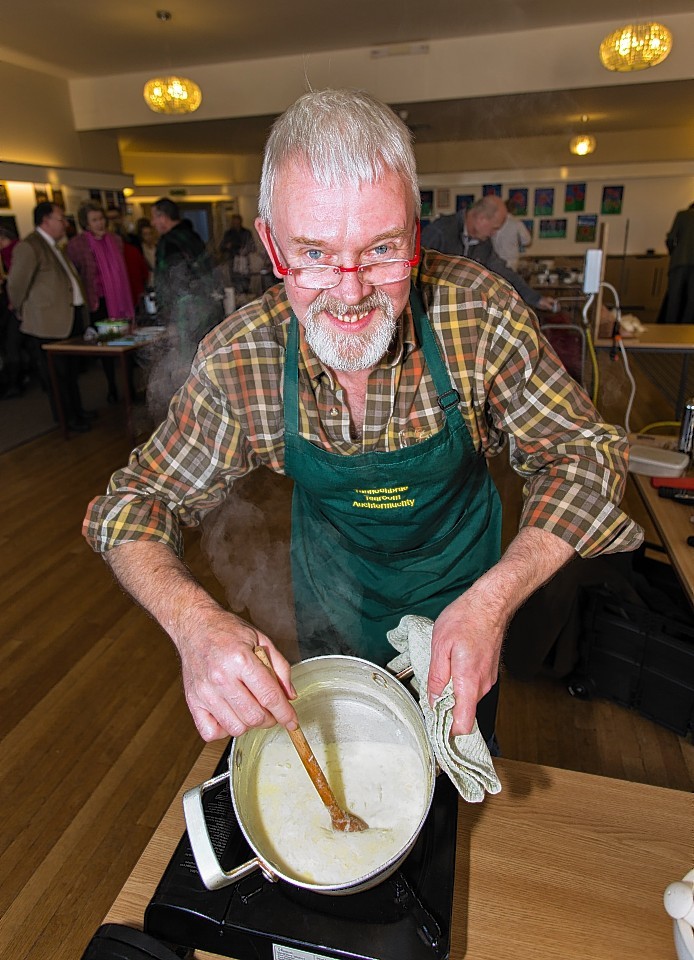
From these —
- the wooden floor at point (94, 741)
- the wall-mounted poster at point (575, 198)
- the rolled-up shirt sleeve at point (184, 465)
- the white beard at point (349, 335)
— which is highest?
the wall-mounted poster at point (575, 198)

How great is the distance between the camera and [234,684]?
0.70m

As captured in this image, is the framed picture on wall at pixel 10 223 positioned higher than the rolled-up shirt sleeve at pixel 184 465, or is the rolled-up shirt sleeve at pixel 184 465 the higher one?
the framed picture on wall at pixel 10 223

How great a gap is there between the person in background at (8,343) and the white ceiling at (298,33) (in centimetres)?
187

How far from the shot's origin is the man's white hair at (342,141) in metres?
0.76

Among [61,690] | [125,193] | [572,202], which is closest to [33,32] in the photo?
[125,193]

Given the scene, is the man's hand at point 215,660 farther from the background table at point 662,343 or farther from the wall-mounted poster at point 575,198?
the wall-mounted poster at point 575,198

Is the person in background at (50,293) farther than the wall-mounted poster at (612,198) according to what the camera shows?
No

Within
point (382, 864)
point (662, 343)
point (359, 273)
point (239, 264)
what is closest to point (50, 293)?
point (239, 264)

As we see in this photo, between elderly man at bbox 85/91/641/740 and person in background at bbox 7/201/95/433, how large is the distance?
4.16 m

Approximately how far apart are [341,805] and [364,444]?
0.54 meters

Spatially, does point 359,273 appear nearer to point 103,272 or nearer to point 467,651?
point 467,651

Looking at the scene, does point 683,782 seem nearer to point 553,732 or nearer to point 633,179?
point 553,732

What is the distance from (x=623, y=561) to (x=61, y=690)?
1960 millimetres

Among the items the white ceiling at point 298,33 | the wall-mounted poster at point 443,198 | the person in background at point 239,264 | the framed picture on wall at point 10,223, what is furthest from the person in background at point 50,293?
the wall-mounted poster at point 443,198
